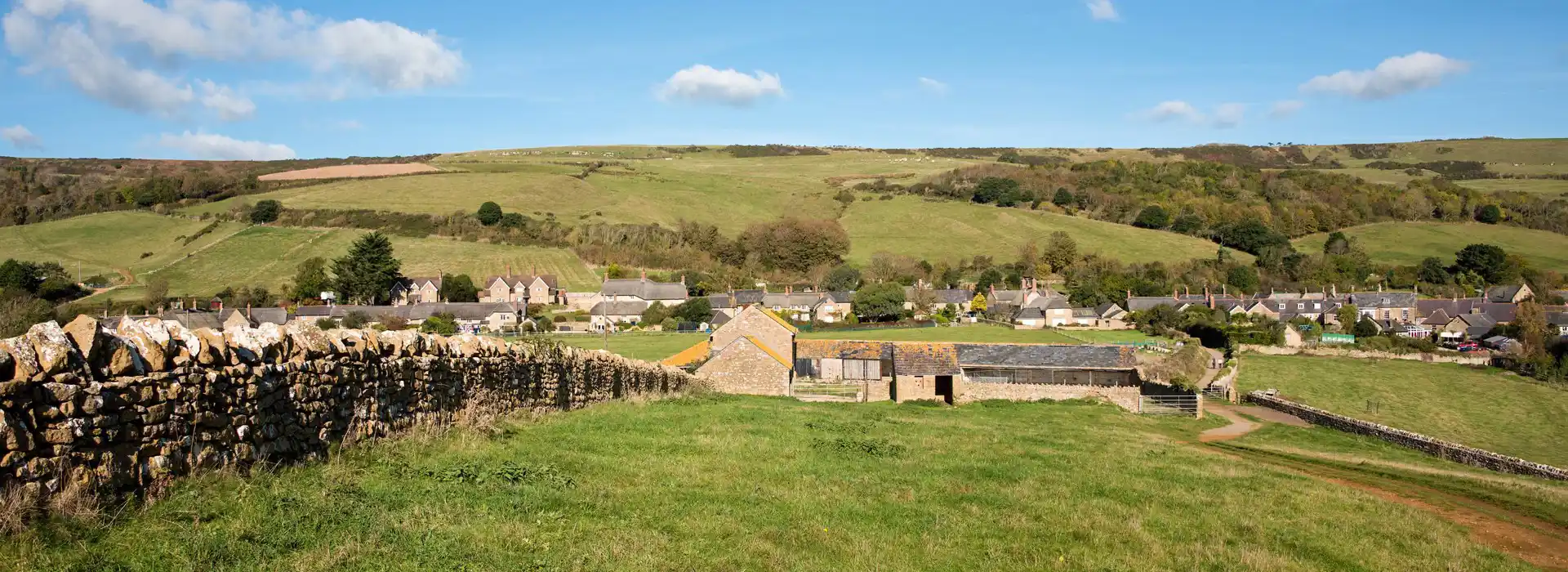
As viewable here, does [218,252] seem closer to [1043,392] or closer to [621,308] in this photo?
[621,308]

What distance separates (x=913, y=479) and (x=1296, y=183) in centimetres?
16436

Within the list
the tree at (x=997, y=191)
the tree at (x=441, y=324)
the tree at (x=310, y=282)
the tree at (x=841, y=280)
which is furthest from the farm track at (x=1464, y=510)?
the tree at (x=997, y=191)

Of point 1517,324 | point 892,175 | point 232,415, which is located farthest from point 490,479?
point 892,175

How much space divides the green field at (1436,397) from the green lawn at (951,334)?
15.4 m

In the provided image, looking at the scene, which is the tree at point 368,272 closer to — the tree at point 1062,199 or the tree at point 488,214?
the tree at point 488,214

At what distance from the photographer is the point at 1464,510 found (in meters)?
15.4

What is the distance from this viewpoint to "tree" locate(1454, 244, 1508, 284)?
355 feet

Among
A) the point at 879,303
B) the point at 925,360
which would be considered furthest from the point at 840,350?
the point at 879,303

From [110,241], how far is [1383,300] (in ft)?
441

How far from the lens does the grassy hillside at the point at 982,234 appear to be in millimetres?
125375

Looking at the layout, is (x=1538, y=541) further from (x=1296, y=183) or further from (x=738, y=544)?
(x=1296, y=183)

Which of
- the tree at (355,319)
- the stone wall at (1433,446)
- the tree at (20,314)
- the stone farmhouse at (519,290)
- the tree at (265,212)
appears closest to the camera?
the stone wall at (1433,446)

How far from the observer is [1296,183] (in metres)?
154

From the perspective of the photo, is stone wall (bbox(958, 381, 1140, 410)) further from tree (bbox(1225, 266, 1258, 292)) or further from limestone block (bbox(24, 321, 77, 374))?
tree (bbox(1225, 266, 1258, 292))
